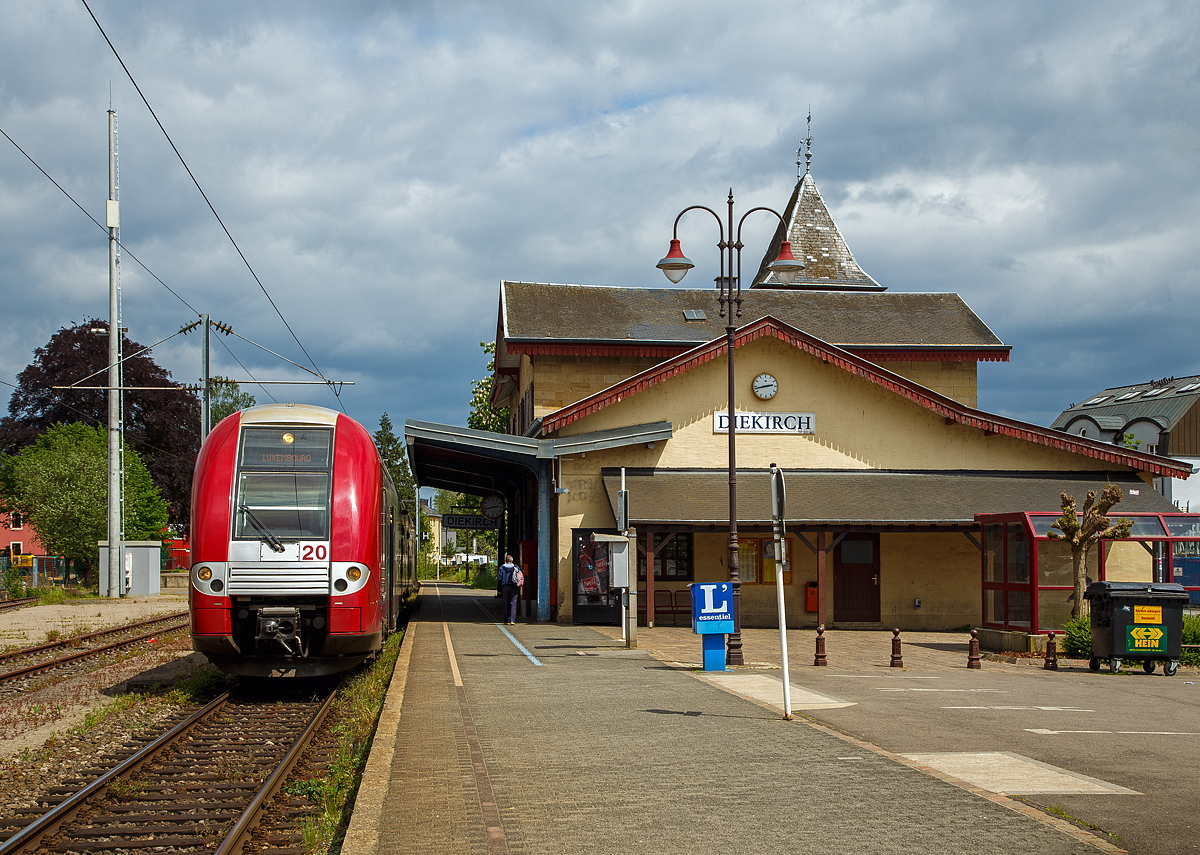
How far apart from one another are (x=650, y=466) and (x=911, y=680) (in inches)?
467

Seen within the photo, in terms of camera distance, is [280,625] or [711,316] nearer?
[280,625]

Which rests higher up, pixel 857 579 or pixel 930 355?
pixel 930 355

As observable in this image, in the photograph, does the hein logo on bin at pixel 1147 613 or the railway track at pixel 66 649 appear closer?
the railway track at pixel 66 649

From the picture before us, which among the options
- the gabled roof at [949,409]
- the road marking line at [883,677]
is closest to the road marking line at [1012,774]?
the road marking line at [883,677]

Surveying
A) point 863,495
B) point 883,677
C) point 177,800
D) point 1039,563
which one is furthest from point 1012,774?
point 863,495

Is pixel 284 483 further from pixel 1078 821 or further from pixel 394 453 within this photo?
pixel 394 453

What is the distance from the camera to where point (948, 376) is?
3519 cm

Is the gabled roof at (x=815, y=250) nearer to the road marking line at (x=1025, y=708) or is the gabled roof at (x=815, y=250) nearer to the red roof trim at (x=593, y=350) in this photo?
the red roof trim at (x=593, y=350)

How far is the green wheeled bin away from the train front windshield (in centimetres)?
1133

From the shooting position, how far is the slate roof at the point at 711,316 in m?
32.6

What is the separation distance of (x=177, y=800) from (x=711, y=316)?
29.0 metres

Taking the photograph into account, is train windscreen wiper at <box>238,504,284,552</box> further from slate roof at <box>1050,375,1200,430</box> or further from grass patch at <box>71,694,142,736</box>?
slate roof at <box>1050,375,1200,430</box>

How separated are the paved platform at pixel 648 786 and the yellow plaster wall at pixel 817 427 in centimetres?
1393

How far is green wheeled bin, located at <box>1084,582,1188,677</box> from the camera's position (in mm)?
16531
